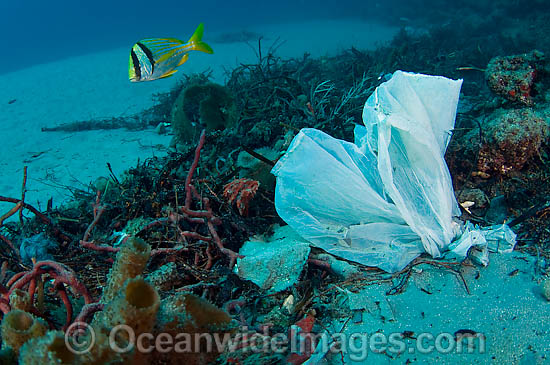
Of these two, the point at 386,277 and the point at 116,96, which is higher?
the point at 116,96

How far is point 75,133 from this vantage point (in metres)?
8.32

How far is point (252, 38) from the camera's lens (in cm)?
2780

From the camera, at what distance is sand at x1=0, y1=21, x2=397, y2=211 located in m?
5.61

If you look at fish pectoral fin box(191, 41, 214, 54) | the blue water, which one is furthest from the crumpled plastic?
the blue water

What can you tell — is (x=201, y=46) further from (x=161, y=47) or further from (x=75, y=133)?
(x=75, y=133)

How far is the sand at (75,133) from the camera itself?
561cm

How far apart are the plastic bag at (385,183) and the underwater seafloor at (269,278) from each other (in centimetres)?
20

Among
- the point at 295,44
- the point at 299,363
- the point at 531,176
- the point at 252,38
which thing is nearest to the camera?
the point at 299,363

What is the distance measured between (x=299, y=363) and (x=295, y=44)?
21958mm

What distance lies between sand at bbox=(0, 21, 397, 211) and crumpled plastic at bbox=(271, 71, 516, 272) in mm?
3620

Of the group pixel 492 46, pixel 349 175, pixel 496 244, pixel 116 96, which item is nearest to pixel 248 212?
pixel 349 175

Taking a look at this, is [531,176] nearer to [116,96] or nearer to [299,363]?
[299,363]

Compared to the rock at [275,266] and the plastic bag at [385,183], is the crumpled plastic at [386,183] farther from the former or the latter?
the rock at [275,266]

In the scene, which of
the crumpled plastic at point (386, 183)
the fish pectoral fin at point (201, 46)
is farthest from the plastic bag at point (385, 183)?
the fish pectoral fin at point (201, 46)
